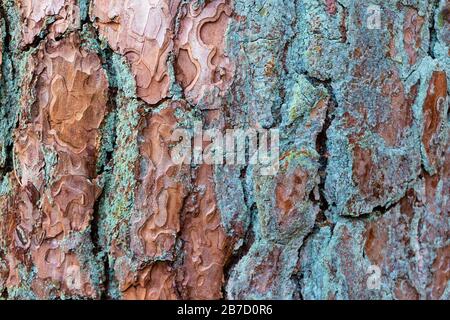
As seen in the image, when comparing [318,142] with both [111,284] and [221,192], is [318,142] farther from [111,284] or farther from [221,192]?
[111,284]

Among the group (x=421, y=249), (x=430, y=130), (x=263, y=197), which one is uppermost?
(x=430, y=130)

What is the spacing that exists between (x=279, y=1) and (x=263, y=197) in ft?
1.15

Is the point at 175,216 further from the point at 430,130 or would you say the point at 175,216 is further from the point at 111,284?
the point at 430,130

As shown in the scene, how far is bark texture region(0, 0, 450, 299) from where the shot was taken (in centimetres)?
102

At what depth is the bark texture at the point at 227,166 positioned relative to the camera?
1018mm

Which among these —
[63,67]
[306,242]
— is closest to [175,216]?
[306,242]

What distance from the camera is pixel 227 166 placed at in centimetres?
101

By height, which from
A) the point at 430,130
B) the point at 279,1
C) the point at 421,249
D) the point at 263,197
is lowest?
the point at 421,249

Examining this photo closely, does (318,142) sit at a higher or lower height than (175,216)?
higher

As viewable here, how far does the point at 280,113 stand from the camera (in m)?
1.02
